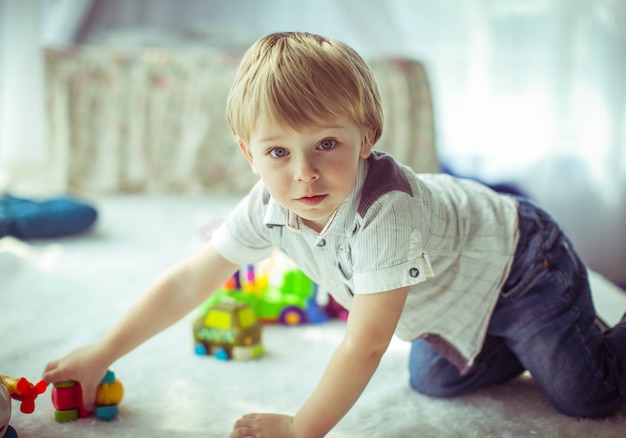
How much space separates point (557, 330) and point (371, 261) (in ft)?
1.13

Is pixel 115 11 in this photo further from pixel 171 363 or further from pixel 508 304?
pixel 508 304

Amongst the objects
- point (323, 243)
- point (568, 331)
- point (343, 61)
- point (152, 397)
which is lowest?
point (152, 397)

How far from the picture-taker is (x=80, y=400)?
91 centimetres

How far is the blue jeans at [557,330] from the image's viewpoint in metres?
0.96

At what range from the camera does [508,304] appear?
98 cm

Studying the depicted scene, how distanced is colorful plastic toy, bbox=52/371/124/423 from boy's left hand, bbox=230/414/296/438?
0.22 m

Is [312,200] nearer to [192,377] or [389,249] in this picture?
[389,249]

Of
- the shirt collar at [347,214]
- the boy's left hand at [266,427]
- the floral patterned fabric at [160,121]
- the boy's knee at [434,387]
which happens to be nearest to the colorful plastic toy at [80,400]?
the boy's left hand at [266,427]

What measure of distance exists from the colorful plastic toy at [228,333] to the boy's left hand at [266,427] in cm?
36

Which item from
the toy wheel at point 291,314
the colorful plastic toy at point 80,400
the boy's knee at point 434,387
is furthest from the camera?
the toy wheel at point 291,314

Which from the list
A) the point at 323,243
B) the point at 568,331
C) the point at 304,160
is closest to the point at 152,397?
the point at 323,243

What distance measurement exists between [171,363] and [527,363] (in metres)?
0.56

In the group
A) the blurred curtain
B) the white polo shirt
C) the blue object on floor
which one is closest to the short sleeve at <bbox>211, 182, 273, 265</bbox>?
the white polo shirt

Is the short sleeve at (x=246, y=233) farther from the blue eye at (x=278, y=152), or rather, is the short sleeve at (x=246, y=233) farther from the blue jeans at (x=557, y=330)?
the blue jeans at (x=557, y=330)
